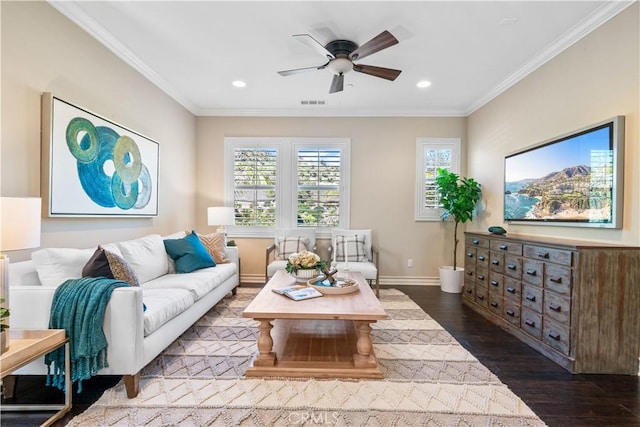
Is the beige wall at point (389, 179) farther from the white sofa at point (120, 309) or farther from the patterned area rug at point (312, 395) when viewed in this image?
the white sofa at point (120, 309)

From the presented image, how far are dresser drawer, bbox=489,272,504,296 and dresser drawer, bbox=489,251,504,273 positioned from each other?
0.05 metres

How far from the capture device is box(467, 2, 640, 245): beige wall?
2.16m

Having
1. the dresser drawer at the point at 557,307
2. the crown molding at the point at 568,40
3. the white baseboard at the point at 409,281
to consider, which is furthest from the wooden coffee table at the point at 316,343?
the crown molding at the point at 568,40

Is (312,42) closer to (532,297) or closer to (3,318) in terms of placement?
(3,318)

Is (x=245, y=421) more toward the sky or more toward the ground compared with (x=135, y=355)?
more toward the ground

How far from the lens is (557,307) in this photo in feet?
7.65

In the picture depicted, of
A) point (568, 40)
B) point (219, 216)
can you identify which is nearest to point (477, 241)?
point (568, 40)

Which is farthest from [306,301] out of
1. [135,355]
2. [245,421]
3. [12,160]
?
[12,160]

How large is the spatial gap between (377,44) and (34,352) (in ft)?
9.81

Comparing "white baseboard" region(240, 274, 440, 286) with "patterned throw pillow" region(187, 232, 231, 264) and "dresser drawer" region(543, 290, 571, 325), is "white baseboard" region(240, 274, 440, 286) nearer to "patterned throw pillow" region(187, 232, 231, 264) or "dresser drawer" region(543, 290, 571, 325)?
"dresser drawer" region(543, 290, 571, 325)

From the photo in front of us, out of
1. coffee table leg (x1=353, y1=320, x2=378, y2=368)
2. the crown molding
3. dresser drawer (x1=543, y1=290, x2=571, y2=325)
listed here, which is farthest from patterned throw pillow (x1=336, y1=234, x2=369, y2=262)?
the crown molding

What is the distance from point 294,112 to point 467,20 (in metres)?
2.80

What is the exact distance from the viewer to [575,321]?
218 cm

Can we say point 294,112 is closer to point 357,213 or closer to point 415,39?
point 357,213
